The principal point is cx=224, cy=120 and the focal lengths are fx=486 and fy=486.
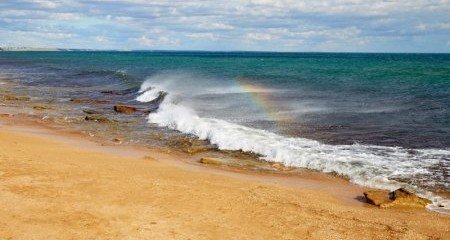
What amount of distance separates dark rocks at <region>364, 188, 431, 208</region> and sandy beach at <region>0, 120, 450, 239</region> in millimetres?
212

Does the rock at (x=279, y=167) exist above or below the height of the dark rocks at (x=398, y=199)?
below

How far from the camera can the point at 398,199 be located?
12086 mm

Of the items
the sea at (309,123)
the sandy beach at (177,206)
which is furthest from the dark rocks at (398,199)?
the sea at (309,123)

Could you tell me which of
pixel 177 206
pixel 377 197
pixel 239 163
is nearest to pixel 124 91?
pixel 239 163

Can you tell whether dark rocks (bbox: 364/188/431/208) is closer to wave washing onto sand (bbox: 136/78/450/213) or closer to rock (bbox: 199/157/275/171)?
wave washing onto sand (bbox: 136/78/450/213)

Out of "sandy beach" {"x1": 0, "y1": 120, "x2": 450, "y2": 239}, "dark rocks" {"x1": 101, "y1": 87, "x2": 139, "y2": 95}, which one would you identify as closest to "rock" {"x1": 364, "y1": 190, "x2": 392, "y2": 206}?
"sandy beach" {"x1": 0, "y1": 120, "x2": 450, "y2": 239}

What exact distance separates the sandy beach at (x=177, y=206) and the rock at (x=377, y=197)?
0.90ft

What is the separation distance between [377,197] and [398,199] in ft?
1.85

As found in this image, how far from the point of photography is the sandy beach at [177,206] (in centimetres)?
998

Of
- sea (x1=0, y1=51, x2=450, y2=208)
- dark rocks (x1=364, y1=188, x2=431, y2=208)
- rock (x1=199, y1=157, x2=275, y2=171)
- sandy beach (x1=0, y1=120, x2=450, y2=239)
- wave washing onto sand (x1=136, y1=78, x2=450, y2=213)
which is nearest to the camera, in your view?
sandy beach (x1=0, y1=120, x2=450, y2=239)

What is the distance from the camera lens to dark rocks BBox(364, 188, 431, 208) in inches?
472

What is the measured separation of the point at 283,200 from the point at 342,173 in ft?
11.6

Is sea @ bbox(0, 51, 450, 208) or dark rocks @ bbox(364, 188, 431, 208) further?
sea @ bbox(0, 51, 450, 208)

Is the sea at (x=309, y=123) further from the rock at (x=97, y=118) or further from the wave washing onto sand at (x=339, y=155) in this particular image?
the rock at (x=97, y=118)
